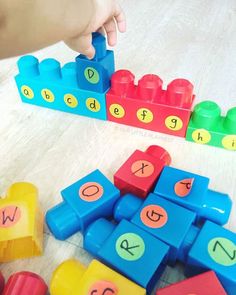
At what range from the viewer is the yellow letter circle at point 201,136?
74cm

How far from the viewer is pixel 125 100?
790 mm

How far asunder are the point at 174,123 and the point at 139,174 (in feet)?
0.65

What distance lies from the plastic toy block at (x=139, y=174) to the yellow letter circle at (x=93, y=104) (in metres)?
0.22

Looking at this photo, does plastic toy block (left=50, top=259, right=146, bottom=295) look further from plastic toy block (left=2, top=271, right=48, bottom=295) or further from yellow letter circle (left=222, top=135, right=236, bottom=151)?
yellow letter circle (left=222, top=135, right=236, bottom=151)

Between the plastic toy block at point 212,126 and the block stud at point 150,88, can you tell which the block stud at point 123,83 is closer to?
the block stud at point 150,88

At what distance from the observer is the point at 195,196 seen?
0.59 m

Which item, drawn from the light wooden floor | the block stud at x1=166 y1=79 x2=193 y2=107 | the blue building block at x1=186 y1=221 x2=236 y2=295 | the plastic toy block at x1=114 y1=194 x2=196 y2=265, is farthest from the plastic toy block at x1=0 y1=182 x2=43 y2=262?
the block stud at x1=166 y1=79 x2=193 y2=107

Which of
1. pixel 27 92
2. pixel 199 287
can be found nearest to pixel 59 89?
pixel 27 92

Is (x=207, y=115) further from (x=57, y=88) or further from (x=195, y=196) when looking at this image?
(x=57, y=88)

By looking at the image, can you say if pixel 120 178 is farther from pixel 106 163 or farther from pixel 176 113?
pixel 176 113

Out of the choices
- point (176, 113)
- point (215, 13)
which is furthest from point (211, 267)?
point (215, 13)

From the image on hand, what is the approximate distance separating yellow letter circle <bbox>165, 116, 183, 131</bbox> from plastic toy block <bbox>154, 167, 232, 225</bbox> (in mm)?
176

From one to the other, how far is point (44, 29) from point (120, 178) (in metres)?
0.31

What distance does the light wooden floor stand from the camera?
687 mm
